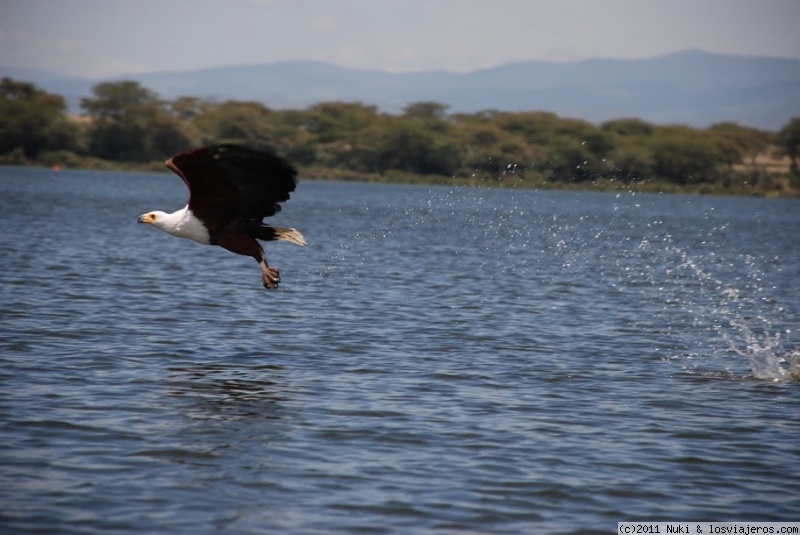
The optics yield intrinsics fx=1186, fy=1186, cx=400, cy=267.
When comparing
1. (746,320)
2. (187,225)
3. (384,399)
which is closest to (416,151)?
(746,320)

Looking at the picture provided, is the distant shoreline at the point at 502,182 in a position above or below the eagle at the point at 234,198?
below

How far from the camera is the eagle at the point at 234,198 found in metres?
12.6

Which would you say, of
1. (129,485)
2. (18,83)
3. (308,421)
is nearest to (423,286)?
(308,421)

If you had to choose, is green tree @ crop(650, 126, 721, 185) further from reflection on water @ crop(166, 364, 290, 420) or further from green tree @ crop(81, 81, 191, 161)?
reflection on water @ crop(166, 364, 290, 420)

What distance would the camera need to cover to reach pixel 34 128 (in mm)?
107812

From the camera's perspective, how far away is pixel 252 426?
10609 millimetres

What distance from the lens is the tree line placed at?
113 metres

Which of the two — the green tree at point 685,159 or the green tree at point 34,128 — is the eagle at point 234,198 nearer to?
the green tree at point 34,128

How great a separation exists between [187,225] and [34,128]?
100.0m

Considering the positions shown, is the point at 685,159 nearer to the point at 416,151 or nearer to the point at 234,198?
the point at 416,151

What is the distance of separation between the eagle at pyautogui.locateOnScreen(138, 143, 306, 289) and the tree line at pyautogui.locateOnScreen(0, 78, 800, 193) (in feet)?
324

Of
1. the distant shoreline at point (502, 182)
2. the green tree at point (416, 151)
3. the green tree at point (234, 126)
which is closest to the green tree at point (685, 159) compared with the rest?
the distant shoreline at point (502, 182)

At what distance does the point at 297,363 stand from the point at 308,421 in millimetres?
2772

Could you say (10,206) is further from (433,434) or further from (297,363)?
(433,434)
